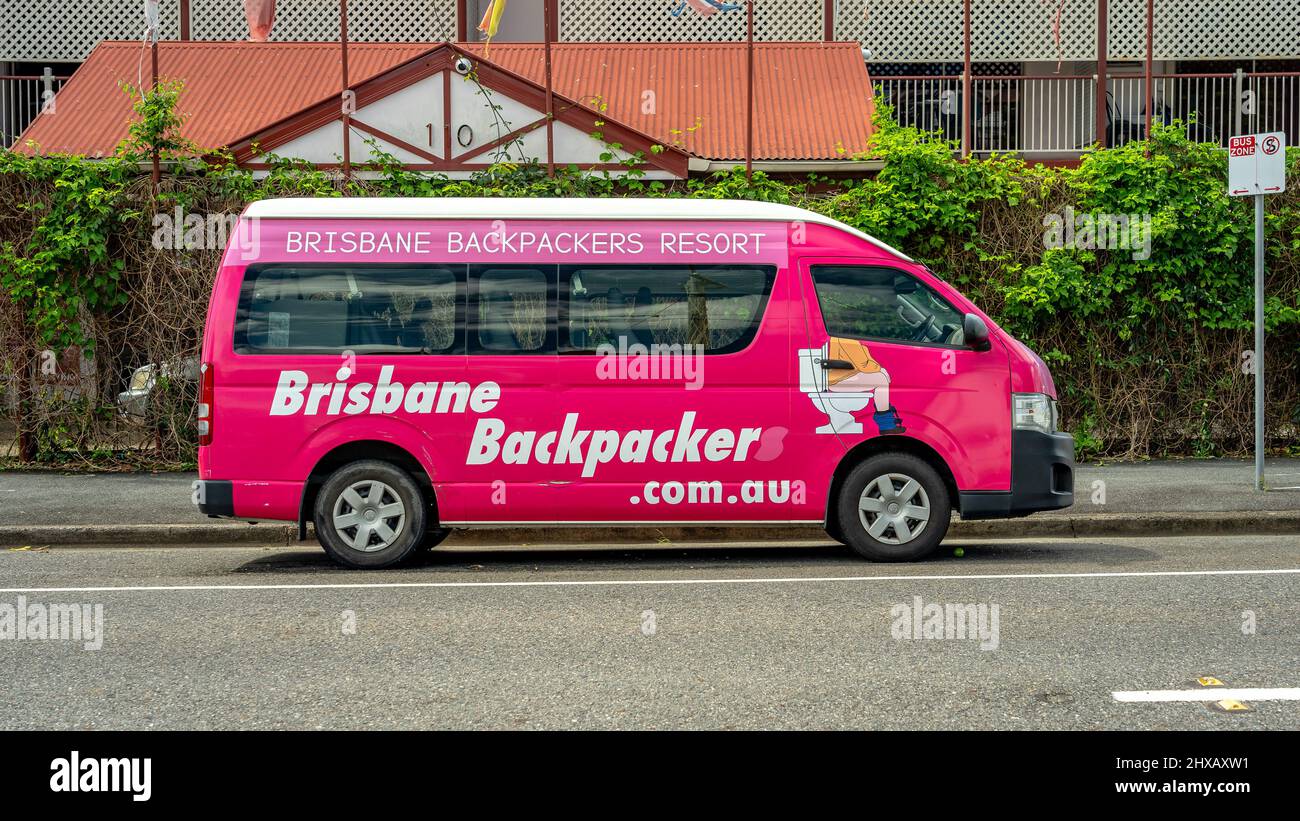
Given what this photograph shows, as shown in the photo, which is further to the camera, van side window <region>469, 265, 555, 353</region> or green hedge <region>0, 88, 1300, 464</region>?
green hedge <region>0, 88, 1300, 464</region>

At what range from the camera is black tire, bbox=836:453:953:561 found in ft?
29.0

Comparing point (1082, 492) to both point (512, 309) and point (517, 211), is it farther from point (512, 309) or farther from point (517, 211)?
point (517, 211)

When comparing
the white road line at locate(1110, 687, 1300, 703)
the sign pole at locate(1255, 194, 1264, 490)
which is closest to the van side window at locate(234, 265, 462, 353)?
the white road line at locate(1110, 687, 1300, 703)

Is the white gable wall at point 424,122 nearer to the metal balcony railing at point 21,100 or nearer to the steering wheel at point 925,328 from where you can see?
the metal balcony railing at point 21,100

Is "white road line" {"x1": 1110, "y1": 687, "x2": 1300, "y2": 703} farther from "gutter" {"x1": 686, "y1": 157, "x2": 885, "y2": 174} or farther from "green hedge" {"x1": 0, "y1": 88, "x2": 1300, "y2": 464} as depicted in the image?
"gutter" {"x1": 686, "y1": 157, "x2": 885, "y2": 174}

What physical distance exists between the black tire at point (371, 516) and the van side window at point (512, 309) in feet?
3.45

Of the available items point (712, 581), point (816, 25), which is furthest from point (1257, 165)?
point (816, 25)

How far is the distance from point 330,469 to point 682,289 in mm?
2635

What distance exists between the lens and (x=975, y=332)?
8.71m

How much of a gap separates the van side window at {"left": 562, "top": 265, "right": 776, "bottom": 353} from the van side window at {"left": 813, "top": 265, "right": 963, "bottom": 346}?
1.36 feet

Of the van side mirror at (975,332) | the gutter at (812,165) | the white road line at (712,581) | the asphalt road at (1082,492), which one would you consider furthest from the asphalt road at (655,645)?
the gutter at (812,165)

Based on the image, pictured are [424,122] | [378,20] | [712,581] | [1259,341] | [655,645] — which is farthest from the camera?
[378,20]

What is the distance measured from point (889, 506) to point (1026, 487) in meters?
0.91

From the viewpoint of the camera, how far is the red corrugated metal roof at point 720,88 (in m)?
19.3
